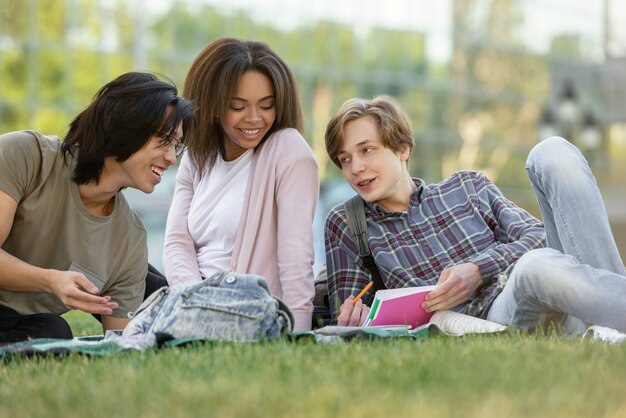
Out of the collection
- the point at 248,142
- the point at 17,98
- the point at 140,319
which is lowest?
the point at 17,98

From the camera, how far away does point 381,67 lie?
130 ft

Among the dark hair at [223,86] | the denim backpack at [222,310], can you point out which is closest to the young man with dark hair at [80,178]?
the dark hair at [223,86]

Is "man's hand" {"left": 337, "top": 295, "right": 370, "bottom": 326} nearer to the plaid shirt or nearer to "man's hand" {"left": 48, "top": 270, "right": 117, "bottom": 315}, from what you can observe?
the plaid shirt

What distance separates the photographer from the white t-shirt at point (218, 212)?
19.7 feet

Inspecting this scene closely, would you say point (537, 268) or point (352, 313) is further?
point (352, 313)

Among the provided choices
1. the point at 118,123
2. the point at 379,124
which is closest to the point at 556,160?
the point at 379,124

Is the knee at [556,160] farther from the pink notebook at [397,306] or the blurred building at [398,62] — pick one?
the blurred building at [398,62]

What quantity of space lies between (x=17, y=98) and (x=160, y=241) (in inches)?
282

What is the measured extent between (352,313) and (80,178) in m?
1.40

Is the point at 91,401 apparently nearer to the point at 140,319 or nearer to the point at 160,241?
the point at 140,319

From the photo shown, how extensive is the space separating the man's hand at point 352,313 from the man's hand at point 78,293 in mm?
1228

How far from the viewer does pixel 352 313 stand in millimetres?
5539

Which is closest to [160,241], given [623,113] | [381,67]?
[381,67]

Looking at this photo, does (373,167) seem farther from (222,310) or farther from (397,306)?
(222,310)
